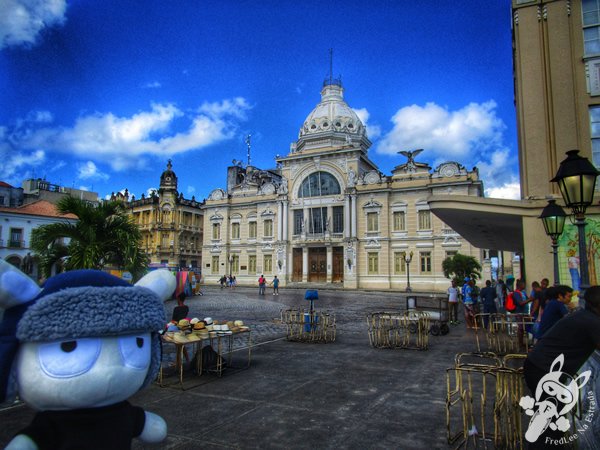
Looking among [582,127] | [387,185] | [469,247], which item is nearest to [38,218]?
[387,185]

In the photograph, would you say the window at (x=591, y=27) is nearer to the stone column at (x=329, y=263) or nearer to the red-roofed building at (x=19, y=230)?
the stone column at (x=329, y=263)

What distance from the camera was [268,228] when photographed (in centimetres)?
4453

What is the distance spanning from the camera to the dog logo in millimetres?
3578

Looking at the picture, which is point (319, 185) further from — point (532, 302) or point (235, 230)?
point (532, 302)

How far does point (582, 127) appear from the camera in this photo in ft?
38.9

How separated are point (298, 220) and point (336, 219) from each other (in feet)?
13.3

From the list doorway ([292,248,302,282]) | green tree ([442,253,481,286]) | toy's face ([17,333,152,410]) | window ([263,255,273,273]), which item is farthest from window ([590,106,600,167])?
window ([263,255,273,273])

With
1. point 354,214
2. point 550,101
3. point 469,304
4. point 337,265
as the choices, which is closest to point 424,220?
point 354,214

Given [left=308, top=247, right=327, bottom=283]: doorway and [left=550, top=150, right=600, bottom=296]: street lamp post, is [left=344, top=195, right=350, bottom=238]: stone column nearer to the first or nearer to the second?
[left=308, top=247, right=327, bottom=283]: doorway

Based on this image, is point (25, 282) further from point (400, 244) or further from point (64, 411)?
point (400, 244)

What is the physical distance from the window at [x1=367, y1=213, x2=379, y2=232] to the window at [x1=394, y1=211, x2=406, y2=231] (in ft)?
5.59

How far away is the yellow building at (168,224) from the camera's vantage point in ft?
166

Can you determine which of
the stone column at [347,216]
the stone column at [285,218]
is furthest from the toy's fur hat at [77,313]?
the stone column at [285,218]

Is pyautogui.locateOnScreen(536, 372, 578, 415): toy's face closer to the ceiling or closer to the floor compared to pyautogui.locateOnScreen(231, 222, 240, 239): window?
closer to the floor
